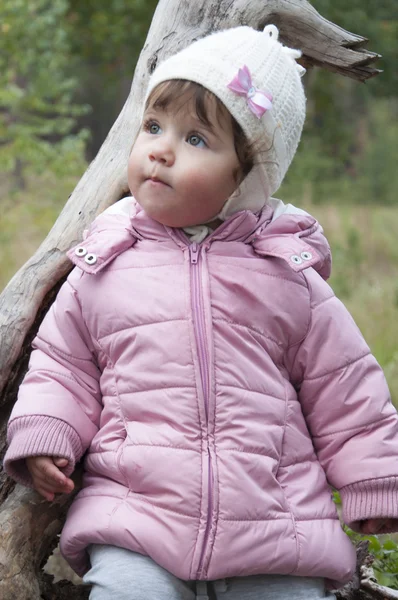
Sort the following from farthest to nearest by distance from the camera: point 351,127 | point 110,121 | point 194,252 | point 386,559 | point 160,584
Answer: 1. point 351,127
2. point 110,121
3. point 386,559
4. point 194,252
5. point 160,584

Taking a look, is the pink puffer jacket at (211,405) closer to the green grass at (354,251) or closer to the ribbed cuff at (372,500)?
the ribbed cuff at (372,500)

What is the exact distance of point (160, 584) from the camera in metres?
2.19

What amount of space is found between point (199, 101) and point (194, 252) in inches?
16.4

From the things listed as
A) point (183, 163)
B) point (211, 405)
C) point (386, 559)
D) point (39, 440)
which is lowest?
point (386, 559)

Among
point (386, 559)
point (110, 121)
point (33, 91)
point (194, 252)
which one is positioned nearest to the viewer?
point (194, 252)

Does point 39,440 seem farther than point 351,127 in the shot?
No

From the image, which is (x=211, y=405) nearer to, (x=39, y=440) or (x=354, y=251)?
(x=39, y=440)

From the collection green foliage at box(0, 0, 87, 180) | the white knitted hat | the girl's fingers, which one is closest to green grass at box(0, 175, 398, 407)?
green foliage at box(0, 0, 87, 180)

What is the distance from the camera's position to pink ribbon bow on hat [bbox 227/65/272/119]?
2281 mm

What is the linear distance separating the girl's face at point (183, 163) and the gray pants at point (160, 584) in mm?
930

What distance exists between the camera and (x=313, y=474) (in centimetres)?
239

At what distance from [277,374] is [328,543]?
0.48 metres

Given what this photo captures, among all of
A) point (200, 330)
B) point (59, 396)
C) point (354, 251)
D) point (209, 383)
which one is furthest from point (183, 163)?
point (354, 251)

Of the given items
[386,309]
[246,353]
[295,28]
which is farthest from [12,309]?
[386,309]
